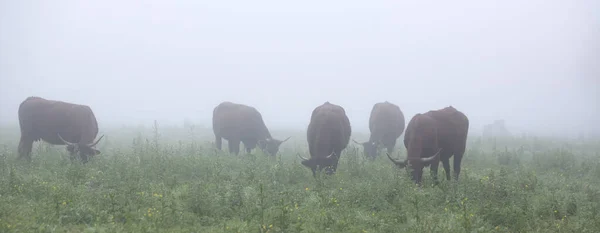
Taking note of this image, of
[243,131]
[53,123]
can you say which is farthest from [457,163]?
[53,123]

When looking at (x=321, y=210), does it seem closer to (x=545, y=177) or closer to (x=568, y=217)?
(x=568, y=217)

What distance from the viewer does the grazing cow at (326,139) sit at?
11.5 meters

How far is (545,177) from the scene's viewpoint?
12.0 m

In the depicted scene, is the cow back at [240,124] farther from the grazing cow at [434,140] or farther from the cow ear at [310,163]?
the grazing cow at [434,140]

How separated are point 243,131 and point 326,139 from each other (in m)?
6.42

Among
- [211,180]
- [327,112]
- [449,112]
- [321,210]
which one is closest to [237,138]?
[327,112]

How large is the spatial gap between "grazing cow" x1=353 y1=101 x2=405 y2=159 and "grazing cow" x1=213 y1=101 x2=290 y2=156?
12.8 feet

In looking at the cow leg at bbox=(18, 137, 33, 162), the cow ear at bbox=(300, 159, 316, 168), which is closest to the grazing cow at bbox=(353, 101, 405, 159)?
the cow ear at bbox=(300, 159, 316, 168)

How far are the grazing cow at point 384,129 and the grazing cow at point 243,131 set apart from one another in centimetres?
390

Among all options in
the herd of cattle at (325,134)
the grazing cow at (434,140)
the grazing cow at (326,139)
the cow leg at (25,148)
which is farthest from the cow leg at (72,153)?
the grazing cow at (434,140)

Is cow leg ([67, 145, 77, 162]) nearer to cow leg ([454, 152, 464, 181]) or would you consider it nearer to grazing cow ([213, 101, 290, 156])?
grazing cow ([213, 101, 290, 156])

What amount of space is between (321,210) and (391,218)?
49.4 inches

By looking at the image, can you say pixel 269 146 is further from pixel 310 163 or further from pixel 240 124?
→ pixel 310 163

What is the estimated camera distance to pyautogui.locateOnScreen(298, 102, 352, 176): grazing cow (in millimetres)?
11523
